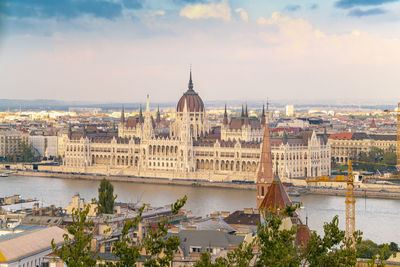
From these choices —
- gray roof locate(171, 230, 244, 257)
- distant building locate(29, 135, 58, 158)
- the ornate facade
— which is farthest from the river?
distant building locate(29, 135, 58, 158)

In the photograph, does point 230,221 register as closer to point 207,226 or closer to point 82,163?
point 207,226

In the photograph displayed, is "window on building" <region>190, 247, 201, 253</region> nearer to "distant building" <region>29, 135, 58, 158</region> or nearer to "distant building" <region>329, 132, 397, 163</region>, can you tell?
"distant building" <region>329, 132, 397, 163</region>

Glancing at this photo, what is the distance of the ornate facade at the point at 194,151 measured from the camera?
35.8 metres

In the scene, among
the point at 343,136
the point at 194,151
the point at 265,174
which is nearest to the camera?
the point at 265,174

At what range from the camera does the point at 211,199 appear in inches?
1105

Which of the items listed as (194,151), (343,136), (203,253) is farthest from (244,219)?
(343,136)

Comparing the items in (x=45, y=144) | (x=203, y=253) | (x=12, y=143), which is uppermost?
(x=203, y=253)

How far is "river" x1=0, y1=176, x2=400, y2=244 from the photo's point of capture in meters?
21.9

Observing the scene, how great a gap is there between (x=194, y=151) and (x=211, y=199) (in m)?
10.3

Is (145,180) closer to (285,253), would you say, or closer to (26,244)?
(26,244)

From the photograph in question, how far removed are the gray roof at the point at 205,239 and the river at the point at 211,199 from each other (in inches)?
265

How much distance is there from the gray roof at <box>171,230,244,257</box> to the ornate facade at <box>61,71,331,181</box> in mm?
21654

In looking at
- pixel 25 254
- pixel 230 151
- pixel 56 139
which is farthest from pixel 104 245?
pixel 56 139

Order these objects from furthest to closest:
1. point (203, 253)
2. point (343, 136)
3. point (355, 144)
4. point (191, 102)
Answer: point (343, 136) → point (355, 144) → point (191, 102) → point (203, 253)
